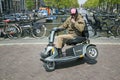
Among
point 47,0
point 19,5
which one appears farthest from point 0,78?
point 19,5

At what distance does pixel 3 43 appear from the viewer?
10.3 meters

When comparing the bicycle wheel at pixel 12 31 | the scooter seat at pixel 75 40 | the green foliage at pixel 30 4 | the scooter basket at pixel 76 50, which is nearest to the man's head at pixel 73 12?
the scooter seat at pixel 75 40

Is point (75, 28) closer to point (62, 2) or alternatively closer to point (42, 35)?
point (42, 35)

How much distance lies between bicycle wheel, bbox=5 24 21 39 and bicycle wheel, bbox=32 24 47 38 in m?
0.78

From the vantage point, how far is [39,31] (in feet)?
38.7

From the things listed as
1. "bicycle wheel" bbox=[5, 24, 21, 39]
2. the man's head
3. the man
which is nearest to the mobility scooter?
the man

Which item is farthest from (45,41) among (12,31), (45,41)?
(12,31)

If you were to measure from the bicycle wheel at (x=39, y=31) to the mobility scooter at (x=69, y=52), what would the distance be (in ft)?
16.8

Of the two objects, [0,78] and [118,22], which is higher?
[118,22]

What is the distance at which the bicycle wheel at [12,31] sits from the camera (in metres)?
11.5

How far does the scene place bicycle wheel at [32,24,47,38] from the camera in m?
11.7

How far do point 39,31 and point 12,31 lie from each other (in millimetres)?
1316

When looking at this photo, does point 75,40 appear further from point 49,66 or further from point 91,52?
point 49,66

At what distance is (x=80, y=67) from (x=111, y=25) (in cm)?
583
